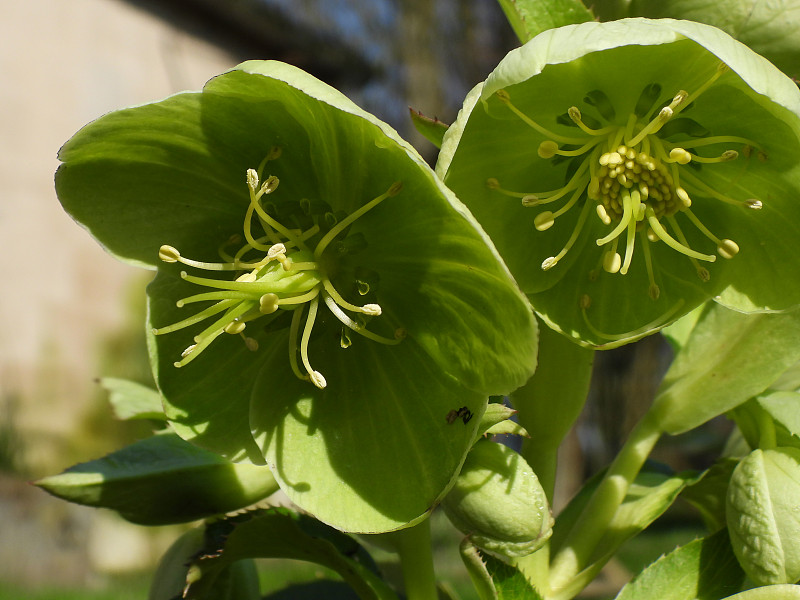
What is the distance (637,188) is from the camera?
2.33 feet

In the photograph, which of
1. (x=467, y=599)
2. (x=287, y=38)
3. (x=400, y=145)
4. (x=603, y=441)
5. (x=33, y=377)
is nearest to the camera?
(x=400, y=145)

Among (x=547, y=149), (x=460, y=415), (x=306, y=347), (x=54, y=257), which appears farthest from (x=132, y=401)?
(x=54, y=257)

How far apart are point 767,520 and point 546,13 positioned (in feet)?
1.41

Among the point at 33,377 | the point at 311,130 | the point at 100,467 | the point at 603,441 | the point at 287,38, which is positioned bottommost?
the point at 603,441

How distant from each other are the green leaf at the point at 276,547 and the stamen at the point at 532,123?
1.23 ft

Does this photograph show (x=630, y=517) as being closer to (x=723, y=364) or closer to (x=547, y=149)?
(x=723, y=364)

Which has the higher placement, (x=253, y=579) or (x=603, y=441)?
(x=253, y=579)

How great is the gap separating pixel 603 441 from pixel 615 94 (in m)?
6.07

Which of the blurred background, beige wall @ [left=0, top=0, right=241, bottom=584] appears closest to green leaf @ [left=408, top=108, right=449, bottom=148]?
the blurred background

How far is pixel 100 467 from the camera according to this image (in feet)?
2.41

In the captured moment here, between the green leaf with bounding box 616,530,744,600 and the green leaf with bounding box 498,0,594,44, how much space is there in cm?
43

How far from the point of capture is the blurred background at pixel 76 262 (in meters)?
4.00

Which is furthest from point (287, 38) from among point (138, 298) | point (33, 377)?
point (33, 377)

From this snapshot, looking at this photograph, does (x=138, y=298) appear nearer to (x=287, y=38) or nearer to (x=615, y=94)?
(x=287, y=38)
